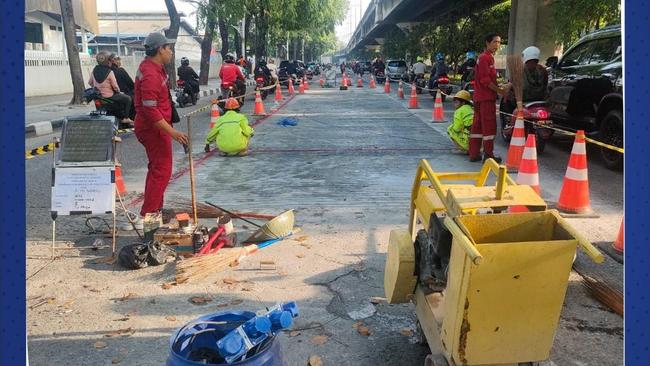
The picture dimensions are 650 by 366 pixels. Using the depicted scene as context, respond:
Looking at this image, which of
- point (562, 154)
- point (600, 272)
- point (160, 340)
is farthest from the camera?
point (562, 154)

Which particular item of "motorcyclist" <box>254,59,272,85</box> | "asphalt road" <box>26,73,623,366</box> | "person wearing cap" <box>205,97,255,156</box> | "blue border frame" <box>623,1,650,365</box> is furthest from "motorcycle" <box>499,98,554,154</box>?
"motorcyclist" <box>254,59,272,85</box>

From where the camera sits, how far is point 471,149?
923 centimetres

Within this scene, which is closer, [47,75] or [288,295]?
[288,295]

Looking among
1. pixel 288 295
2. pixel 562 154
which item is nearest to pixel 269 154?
pixel 562 154

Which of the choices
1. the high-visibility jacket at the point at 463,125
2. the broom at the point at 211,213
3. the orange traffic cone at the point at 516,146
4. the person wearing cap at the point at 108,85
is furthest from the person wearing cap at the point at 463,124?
the person wearing cap at the point at 108,85

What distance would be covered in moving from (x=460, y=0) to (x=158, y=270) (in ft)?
106

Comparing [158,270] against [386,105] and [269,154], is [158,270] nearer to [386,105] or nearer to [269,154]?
[269,154]

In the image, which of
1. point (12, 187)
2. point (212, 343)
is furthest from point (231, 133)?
point (12, 187)

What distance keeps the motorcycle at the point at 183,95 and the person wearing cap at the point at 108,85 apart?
807cm

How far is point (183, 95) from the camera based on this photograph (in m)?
20.0

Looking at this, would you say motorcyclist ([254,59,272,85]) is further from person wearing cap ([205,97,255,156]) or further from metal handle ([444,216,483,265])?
metal handle ([444,216,483,265])

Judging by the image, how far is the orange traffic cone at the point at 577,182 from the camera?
20.1ft

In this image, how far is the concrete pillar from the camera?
23.3 meters

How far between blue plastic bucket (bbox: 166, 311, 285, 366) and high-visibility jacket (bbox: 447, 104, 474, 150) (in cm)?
763
